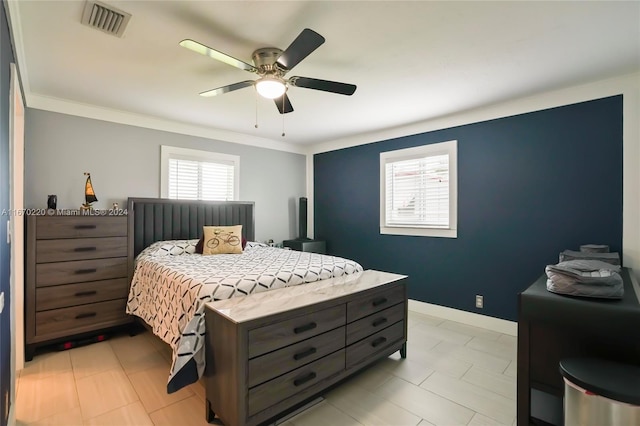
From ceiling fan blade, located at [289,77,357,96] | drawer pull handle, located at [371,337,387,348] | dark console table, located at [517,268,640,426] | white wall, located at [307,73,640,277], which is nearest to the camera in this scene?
dark console table, located at [517,268,640,426]

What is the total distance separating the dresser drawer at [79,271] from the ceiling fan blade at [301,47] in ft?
8.75

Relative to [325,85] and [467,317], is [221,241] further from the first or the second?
[467,317]

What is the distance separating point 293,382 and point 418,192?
9.83 feet

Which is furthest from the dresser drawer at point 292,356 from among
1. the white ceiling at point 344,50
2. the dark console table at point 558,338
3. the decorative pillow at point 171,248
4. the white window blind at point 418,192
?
the white window blind at point 418,192

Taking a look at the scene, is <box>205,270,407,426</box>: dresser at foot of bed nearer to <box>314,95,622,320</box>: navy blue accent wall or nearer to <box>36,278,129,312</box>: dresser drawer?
<box>314,95,622,320</box>: navy blue accent wall

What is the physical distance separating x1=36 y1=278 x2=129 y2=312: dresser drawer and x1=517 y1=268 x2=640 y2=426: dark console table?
3535 mm

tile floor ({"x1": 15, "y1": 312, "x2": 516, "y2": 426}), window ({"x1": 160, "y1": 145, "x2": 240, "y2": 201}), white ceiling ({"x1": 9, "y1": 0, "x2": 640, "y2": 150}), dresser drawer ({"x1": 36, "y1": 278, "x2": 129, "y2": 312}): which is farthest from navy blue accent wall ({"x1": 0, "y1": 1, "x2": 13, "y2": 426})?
window ({"x1": 160, "y1": 145, "x2": 240, "y2": 201})

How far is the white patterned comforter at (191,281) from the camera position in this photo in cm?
188

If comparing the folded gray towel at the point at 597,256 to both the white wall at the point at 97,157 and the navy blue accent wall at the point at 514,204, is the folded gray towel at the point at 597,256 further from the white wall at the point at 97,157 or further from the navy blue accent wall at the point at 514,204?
the white wall at the point at 97,157

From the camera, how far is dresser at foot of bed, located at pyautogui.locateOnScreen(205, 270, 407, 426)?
65.7 inches

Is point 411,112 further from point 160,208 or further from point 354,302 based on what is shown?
point 160,208

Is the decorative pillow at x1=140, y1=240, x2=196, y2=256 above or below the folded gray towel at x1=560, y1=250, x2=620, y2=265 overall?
below

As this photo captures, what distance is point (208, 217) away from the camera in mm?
4203

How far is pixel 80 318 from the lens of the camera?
296cm
